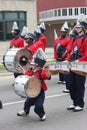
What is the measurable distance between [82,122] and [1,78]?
823 centimetres

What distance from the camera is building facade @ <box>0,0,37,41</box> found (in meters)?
36.1

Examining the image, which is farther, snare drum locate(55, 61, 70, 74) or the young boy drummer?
snare drum locate(55, 61, 70, 74)

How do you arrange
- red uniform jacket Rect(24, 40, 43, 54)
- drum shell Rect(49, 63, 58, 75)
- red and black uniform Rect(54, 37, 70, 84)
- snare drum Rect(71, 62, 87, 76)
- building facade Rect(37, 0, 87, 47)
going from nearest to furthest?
1. snare drum Rect(71, 62, 87, 76)
2. drum shell Rect(49, 63, 58, 75)
3. red uniform jacket Rect(24, 40, 43, 54)
4. red and black uniform Rect(54, 37, 70, 84)
5. building facade Rect(37, 0, 87, 47)

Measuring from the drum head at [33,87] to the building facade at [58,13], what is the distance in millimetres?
43241

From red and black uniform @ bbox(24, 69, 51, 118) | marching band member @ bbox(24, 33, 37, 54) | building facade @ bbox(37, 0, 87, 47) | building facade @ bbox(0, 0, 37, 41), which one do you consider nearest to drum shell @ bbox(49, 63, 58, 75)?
red and black uniform @ bbox(24, 69, 51, 118)

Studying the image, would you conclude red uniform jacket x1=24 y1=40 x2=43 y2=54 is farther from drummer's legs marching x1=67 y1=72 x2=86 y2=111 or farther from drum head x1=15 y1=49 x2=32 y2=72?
drummer's legs marching x1=67 y1=72 x2=86 y2=111

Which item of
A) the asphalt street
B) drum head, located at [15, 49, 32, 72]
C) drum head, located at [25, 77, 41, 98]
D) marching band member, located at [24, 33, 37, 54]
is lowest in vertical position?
the asphalt street

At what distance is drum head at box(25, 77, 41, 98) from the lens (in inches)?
313

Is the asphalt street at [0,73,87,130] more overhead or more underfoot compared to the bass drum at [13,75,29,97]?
more underfoot

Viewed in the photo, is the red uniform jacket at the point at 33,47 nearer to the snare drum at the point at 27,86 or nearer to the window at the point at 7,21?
the snare drum at the point at 27,86

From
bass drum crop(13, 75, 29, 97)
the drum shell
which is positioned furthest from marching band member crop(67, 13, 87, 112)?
bass drum crop(13, 75, 29, 97)

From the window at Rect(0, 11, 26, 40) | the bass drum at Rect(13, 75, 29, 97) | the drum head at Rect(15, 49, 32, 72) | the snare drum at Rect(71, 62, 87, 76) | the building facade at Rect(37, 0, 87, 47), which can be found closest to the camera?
the bass drum at Rect(13, 75, 29, 97)

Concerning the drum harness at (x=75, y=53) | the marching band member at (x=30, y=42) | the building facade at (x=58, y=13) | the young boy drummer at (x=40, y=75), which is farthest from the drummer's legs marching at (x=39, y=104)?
the building facade at (x=58, y=13)

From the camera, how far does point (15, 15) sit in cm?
3669
